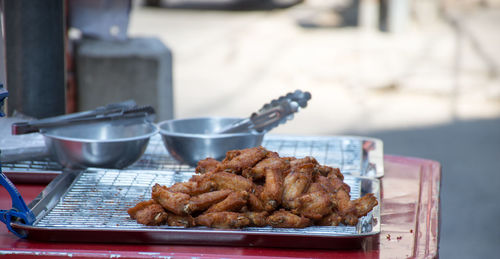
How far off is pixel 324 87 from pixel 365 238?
266 inches

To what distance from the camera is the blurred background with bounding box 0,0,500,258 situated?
3.89 metres

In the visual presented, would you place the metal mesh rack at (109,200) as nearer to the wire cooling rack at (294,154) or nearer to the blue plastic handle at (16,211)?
the blue plastic handle at (16,211)

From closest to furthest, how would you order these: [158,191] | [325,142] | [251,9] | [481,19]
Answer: [158,191] < [325,142] < [481,19] < [251,9]

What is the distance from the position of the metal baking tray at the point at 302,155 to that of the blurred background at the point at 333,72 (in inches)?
19.7

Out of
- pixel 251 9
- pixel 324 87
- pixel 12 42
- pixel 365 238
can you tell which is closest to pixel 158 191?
pixel 365 238

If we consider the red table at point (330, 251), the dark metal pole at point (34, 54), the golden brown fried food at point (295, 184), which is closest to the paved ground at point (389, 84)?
the red table at point (330, 251)

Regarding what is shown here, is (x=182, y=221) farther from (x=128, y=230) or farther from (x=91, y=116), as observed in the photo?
(x=91, y=116)

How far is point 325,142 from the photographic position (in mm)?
2334

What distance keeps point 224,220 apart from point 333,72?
707 centimetres

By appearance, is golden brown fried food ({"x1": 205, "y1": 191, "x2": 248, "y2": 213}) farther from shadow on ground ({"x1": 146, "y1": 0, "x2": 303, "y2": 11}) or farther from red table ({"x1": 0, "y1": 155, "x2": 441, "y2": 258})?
shadow on ground ({"x1": 146, "y1": 0, "x2": 303, "y2": 11})

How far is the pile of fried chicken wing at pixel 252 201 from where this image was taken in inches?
58.7

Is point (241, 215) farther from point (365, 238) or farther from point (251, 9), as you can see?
point (251, 9)

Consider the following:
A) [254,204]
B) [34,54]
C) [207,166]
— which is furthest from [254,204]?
[34,54]

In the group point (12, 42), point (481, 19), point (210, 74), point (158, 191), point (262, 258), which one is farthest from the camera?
point (481, 19)
